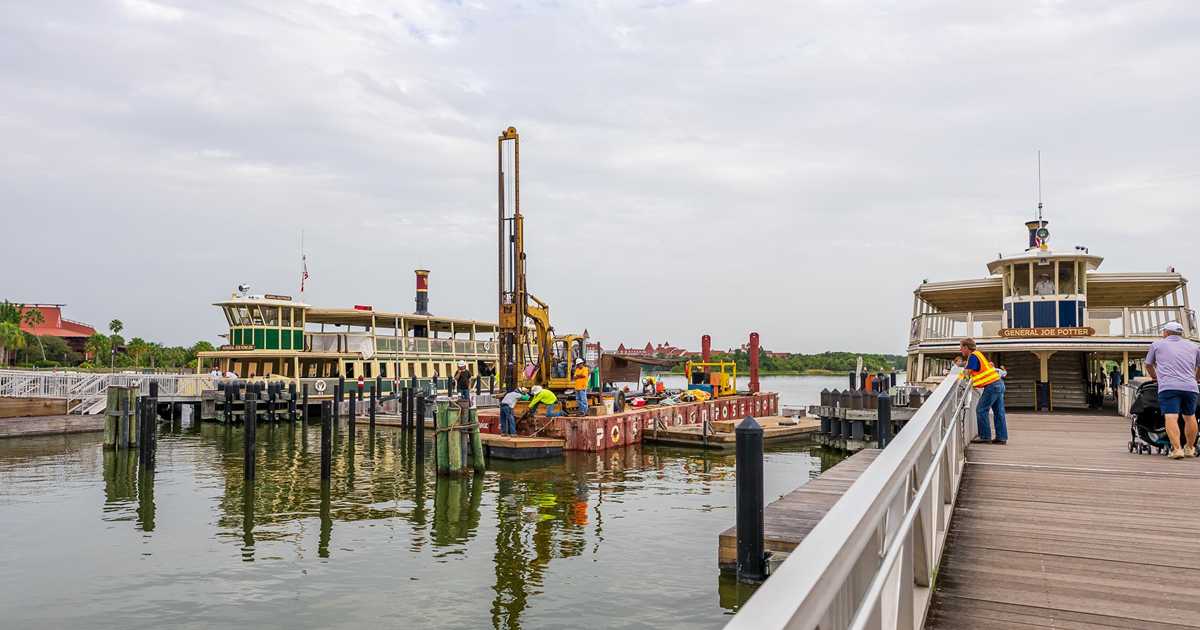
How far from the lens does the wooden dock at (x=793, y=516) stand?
8156 millimetres

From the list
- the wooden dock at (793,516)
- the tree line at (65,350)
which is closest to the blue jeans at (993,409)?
the wooden dock at (793,516)

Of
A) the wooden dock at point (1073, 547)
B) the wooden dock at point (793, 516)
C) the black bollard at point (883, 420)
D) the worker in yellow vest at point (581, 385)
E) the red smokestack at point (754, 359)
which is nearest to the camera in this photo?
the wooden dock at point (1073, 547)

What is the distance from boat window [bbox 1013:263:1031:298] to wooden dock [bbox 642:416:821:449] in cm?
892

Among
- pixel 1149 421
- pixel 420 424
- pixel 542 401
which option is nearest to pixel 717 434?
pixel 542 401

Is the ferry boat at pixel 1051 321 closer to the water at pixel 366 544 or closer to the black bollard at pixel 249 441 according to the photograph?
the water at pixel 366 544

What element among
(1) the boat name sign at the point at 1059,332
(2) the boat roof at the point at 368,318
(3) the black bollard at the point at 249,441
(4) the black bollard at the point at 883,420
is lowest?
(3) the black bollard at the point at 249,441

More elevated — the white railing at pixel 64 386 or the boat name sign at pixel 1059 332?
the boat name sign at pixel 1059 332

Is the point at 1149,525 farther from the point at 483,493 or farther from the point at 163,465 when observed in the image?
the point at 163,465

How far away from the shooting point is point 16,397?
31109mm

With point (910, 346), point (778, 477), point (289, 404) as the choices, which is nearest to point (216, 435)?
point (289, 404)

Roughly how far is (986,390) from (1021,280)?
44.1 feet

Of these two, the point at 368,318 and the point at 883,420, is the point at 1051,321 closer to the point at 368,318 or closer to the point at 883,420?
the point at 883,420

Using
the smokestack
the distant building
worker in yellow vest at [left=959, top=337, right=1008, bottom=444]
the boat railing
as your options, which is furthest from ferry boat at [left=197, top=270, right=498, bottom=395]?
the distant building

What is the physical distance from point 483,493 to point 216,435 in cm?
1856
